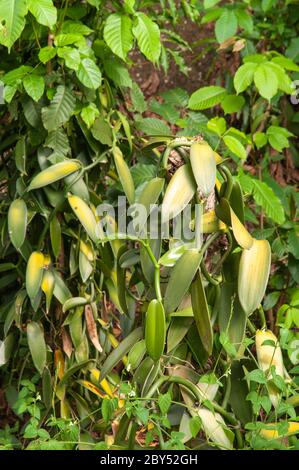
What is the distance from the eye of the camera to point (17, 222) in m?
1.61

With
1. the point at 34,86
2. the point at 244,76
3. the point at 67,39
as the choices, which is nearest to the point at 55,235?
the point at 34,86

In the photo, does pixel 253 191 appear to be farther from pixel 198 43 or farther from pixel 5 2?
pixel 5 2

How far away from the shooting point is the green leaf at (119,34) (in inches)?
65.0

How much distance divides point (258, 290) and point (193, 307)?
12cm

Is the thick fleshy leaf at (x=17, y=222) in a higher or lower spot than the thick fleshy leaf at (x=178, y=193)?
lower

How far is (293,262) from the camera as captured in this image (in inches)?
89.2

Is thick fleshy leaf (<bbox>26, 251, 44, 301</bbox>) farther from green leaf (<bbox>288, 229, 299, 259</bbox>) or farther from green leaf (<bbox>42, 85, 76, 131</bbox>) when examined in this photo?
green leaf (<bbox>288, 229, 299, 259</bbox>)

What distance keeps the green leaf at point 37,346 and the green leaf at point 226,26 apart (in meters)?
1.05

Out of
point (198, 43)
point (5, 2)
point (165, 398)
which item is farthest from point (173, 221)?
point (198, 43)

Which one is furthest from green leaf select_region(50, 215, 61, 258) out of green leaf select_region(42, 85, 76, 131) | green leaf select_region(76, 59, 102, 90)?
green leaf select_region(76, 59, 102, 90)

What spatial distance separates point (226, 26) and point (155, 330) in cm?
125

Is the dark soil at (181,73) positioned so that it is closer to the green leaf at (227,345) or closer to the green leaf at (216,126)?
the green leaf at (216,126)

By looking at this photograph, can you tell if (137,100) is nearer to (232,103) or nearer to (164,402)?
(232,103)

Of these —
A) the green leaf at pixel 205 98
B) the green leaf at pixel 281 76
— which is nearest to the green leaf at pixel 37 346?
the green leaf at pixel 205 98
